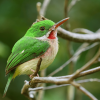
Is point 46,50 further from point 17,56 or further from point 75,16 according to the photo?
point 75,16

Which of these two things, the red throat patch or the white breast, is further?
the red throat patch

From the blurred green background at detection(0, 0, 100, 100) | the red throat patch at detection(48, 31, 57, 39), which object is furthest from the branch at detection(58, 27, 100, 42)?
the blurred green background at detection(0, 0, 100, 100)

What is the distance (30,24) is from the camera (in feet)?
12.3

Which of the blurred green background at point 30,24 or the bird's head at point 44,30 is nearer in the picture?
the bird's head at point 44,30

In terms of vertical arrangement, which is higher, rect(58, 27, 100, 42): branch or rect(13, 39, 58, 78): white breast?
rect(58, 27, 100, 42): branch

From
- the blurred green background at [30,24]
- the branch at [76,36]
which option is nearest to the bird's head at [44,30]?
the branch at [76,36]

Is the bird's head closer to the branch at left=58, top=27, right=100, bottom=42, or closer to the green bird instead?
the green bird

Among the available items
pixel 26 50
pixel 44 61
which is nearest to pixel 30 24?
pixel 26 50

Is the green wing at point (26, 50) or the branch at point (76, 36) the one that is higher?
the branch at point (76, 36)

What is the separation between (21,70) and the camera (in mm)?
1959

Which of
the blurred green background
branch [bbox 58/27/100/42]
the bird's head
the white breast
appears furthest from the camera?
the blurred green background

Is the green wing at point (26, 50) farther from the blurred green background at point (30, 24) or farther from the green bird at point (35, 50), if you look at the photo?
the blurred green background at point (30, 24)

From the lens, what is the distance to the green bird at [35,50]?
73.7 inches

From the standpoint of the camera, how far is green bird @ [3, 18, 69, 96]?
6.14ft
